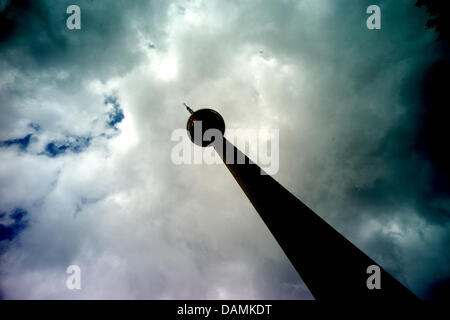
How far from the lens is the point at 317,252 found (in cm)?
713

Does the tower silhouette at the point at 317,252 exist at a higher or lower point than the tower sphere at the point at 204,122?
lower

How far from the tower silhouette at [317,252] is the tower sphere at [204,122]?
11.1m

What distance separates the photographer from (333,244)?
290 inches

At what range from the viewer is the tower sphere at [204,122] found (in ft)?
72.5

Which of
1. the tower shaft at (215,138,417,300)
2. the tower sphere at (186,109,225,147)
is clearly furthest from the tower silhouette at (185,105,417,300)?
the tower sphere at (186,109,225,147)

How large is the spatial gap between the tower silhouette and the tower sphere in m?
11.1

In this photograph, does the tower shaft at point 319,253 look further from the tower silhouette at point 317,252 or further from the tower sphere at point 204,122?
the tower sphere at point 204,122

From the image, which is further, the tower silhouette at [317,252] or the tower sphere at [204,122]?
the tower sphere at [204,122]

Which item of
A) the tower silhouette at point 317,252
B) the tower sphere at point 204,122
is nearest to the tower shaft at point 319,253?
the tower silhouette at point 317,252

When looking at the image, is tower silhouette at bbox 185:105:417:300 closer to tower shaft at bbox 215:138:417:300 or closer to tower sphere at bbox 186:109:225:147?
tower shaft at bbox 215:138:417:300

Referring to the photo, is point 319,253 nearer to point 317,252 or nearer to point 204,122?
point 317,252

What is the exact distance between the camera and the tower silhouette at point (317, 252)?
5.59 meters

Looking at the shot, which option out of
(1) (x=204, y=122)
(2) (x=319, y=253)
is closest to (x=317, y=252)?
(2) (x=319, y=253)

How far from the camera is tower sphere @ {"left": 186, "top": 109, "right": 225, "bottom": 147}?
2211 centimetres
